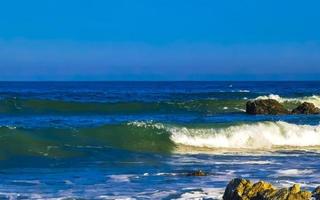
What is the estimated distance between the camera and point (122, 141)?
21453mm

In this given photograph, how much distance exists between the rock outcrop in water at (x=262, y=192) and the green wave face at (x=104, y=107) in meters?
26.4

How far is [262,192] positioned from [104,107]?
98.9 ft

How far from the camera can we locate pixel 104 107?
3944cm

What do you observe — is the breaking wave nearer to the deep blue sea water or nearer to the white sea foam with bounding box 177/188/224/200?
the deep blue sea water

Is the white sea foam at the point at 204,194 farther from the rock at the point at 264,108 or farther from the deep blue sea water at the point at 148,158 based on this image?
the rock at the point at 264,108

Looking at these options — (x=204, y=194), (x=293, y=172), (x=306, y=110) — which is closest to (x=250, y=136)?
(x=293, y=172)

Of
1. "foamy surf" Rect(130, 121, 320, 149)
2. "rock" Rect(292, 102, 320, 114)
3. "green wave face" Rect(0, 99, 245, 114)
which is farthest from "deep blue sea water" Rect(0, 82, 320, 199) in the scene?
"green wave face" Rect(0, 99, 245, 114)

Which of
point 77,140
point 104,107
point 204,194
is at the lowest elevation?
point 204,194

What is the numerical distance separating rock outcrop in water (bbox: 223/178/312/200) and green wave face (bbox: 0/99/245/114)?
26438 millimetres

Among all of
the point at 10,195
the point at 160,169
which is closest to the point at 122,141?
the point at 160,169

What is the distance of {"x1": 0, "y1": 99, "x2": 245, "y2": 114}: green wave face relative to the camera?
37.1 metres

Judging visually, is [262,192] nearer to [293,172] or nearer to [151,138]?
[293,172]

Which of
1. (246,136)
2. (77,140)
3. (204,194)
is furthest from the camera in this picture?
(246,136)

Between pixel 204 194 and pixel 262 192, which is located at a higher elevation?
pixel 262 192
